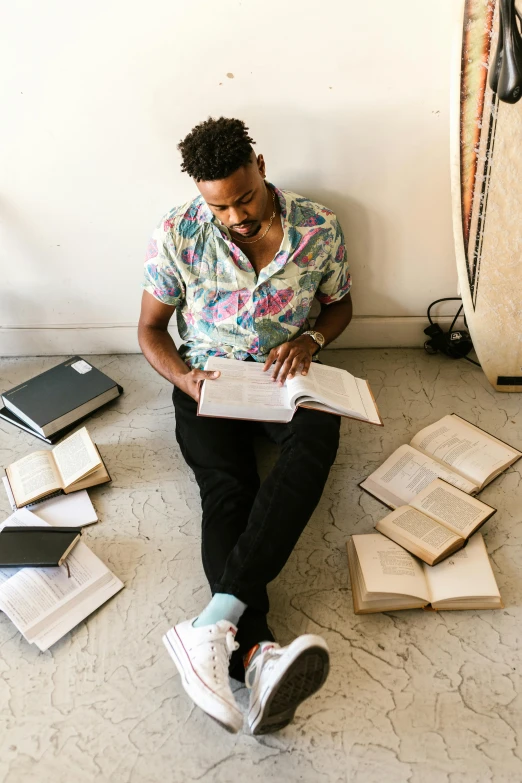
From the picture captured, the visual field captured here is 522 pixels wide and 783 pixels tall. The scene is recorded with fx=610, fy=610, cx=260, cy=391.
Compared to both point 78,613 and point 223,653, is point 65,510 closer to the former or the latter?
point 78,613

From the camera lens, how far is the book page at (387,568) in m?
1.44

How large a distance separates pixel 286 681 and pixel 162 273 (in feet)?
3.66

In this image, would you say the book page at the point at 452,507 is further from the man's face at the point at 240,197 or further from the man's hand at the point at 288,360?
the man's face at the point at 240,197

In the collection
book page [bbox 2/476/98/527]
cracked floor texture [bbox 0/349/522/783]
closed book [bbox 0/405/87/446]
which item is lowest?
cracked floor texture [bbox 0/349/522/783]

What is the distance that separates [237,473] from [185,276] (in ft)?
1.89

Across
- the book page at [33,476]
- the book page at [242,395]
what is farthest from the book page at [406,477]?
the book page at [33,476]

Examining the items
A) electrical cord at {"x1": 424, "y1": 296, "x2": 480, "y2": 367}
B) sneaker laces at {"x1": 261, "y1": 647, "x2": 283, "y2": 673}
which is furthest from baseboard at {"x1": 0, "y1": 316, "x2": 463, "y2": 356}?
sneaker laces at {"x1": 261, "y1": 647, "x2": 283, "y2": 673}

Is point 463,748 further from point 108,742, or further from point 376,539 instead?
point 108,742

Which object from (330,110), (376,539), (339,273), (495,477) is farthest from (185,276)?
(495,477)

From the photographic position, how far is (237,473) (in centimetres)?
162

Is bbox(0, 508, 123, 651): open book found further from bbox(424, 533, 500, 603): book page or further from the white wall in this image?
the white wall

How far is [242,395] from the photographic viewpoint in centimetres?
160

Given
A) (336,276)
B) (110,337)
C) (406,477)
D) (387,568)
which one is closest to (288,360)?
(336,276)

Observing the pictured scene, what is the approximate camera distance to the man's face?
1.47m
